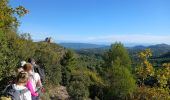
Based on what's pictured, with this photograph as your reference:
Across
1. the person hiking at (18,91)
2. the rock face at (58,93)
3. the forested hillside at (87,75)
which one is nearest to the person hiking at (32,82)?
the person hiking at (18,91)

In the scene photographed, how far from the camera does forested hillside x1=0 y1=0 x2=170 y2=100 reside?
1933cm

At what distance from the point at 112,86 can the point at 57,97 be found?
17202 millimetres

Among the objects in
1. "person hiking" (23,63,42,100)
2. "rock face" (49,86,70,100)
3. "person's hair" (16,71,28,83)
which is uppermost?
"person's hair" (16,71,28,83)

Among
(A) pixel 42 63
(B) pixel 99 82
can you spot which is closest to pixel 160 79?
(A) pixel 42 63

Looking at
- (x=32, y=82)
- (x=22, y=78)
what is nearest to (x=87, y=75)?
(x=32, y=82)

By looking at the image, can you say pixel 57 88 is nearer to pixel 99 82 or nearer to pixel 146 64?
pixel 99 82

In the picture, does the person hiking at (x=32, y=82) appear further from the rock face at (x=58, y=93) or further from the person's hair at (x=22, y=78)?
the rock face at (x=58, y=93)

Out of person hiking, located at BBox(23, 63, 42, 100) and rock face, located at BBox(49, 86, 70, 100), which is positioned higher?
person hiking, located at BBox(23, 63, 42, 100)

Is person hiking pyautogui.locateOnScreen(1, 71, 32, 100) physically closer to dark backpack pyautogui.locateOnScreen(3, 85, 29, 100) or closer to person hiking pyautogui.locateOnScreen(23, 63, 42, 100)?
dark backpack pyautogui.locateOnScreen(3, 85, 29, 100)

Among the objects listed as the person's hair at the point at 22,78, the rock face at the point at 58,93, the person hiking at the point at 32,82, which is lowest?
the rock face at the point at 58,93

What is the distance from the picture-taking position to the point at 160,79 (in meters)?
23.8

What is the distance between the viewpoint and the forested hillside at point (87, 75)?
19.3 m

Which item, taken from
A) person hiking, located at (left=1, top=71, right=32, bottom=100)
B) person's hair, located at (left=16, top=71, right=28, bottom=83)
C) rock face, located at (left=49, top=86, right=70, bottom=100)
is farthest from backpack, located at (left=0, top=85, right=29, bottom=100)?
rock face, located at (left=49, top=86, right=70, bottom=100)

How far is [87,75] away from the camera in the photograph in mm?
58188
